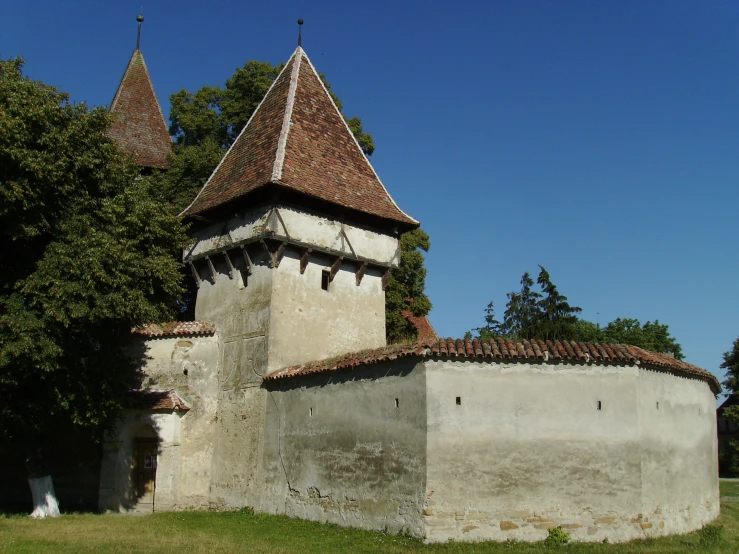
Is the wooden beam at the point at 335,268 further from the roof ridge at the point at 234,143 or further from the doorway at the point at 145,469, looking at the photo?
the doorway at the point at 145,469

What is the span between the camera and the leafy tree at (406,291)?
2364 centimetres

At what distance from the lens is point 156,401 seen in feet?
60.6

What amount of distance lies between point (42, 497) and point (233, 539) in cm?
542

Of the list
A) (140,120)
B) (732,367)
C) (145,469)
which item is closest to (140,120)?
(140,120)

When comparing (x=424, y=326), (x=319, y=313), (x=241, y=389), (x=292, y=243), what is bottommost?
(x=241, y=389)

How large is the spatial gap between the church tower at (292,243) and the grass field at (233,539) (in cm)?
415

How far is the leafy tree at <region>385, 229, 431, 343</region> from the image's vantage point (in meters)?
23.6

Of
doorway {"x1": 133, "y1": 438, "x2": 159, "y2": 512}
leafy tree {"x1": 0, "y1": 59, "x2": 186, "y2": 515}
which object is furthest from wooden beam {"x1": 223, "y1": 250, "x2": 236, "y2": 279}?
doorway {"x1": 133, "y1": 438, "x2": 159, "y2": 512}

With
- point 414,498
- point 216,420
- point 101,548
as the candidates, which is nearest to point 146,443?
point 216,420

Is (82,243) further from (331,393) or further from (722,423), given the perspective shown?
(722,423)

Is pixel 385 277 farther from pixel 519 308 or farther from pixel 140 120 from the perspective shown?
pixel 519 308

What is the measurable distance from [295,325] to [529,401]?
706cm

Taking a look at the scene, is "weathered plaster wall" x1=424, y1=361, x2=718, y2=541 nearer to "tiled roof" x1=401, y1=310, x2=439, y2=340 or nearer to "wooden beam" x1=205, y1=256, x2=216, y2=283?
"wooden beam" x1=205, y1=256, x2=216, y2=283

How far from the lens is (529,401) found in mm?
13648
